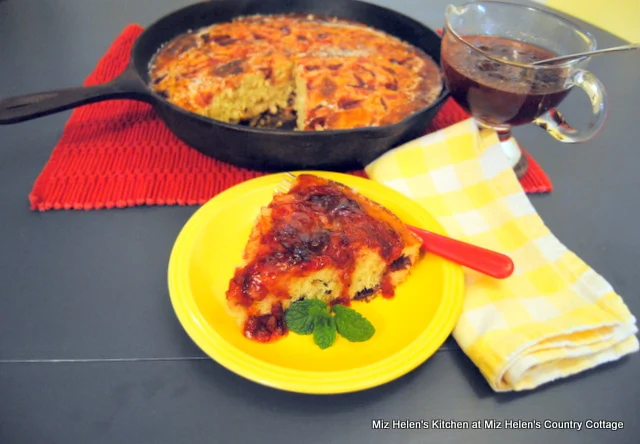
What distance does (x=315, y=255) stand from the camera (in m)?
0.98

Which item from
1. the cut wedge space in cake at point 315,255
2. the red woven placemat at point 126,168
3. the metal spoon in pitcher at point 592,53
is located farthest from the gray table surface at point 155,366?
the metal spoon in pitcher at point 592,53

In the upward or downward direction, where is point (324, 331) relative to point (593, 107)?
downward

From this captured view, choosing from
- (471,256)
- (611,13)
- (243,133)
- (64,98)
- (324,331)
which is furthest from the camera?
(611,13)

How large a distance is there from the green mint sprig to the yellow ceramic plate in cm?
2

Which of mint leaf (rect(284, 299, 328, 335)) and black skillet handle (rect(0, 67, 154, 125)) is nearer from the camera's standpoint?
mint leaf (rect(284, 299, 328, 335))

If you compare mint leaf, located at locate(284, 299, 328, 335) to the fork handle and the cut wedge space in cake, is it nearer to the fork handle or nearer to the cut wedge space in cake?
the cut wedge space in cake

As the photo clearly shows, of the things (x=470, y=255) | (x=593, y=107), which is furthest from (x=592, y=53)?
(x=470, y=255)

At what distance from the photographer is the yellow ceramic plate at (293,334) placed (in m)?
0.83

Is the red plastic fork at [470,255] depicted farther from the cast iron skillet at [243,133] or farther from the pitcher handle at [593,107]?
the pitcher handle at [593,107]

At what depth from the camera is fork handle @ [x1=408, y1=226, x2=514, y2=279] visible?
103 cm

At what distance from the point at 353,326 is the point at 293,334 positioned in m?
0.11

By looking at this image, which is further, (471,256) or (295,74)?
(295,74)

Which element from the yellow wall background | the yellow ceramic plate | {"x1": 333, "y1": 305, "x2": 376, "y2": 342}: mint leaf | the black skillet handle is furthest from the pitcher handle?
the yellow wall background

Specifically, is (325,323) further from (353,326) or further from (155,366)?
(155,366)
